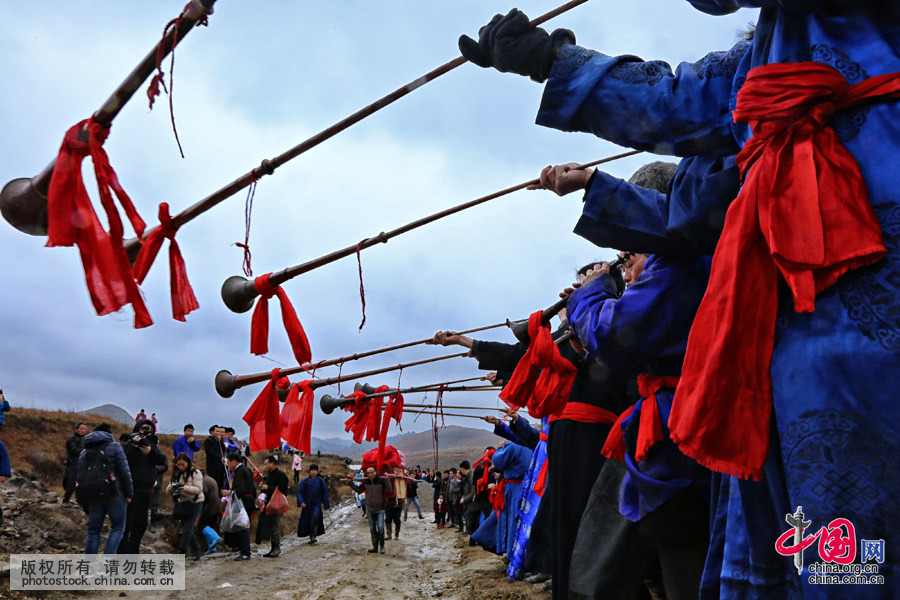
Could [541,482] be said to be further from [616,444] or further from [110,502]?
[110,502]

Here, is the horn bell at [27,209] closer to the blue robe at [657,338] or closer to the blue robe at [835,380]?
the blue robe at [657,338]

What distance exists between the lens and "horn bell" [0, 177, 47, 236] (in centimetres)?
242

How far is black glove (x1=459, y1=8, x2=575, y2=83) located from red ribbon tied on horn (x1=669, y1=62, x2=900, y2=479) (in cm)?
71

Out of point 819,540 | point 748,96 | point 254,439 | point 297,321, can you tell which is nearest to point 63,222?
point 297,321

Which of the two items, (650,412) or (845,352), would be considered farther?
(650,412)

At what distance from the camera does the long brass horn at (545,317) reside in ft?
10.9

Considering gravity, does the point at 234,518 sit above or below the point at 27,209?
below

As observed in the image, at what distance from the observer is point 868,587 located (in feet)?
3.63

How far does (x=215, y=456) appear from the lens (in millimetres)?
12156

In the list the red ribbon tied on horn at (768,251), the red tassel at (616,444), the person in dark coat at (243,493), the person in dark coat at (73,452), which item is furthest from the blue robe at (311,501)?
the red ribbon tied on horn at (768,251)

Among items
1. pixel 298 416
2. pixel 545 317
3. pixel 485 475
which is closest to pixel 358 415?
pixel 298 416

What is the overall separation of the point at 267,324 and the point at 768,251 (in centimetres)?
275

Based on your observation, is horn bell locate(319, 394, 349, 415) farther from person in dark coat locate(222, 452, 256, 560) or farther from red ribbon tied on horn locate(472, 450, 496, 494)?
red ribbon tied on horn locate(472, 450, 496, 494)

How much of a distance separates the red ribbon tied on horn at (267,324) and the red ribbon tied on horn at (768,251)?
2.56m
